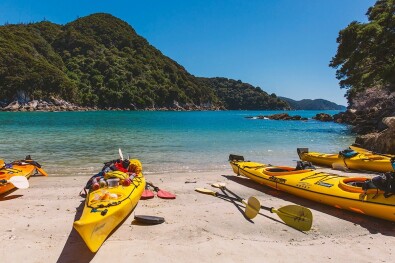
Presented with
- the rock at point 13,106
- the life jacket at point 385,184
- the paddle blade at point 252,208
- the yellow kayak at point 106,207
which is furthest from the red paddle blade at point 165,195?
the rock at point 13,106

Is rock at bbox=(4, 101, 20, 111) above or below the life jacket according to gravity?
below

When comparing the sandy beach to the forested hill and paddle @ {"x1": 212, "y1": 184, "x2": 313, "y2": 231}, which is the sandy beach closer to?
paddle @ {"x1": 212, "y1": 184, "x2": 313, "y2": 231}

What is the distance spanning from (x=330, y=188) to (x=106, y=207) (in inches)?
204

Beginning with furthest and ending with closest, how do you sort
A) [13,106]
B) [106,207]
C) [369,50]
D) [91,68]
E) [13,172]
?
[91,68], [13,106], [369,50], [13,172], [106,207]

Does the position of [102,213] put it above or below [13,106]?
above

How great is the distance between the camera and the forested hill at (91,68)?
98.0 metres

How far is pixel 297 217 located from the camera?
237 inches

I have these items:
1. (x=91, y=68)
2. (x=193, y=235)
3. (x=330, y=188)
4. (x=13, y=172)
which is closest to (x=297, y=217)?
(x=330, y=188)

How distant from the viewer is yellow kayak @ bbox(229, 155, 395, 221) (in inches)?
244

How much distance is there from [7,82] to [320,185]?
105782mm

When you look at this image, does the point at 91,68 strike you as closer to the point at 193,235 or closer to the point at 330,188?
the point at 330,188

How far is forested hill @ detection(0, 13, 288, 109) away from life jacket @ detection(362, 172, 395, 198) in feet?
A: 343

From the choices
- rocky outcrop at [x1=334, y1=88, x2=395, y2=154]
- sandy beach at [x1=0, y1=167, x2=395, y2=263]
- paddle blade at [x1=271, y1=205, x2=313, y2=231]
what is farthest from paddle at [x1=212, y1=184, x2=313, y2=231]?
rocky outcrop at [x1=334, y1=88, x2=395, y2=154]

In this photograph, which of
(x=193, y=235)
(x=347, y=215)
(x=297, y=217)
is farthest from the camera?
(x=347, y=215)
